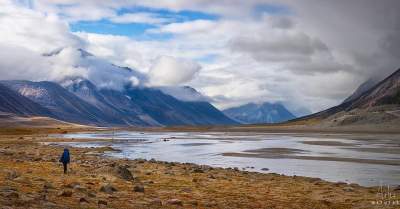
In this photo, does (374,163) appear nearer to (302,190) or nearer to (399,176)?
(399,176)

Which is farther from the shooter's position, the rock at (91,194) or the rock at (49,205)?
the rock at (91,194)

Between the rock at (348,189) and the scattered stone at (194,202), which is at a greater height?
the scattered stone at (194,202)

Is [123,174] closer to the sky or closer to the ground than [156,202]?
closer to the sky

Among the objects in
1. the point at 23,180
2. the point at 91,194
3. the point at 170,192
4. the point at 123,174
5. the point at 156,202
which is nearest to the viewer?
the point at 156,202

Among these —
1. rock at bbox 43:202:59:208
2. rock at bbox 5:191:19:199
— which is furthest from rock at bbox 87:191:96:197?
rock at bbox 5:191:19:199

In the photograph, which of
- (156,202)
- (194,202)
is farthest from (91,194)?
(194,202)

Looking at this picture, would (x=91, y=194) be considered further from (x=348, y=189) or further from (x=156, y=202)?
(x=348, y=189)

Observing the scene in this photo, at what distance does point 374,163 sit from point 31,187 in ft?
146

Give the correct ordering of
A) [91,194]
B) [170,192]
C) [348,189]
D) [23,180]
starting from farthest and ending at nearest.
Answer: [348,189]
[170,192]
[23,180]
[91,194]

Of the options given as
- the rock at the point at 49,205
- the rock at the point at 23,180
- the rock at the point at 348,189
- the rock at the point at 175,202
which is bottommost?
the rock at the point at 348,189

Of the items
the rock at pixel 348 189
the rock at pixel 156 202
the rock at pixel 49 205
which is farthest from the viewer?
the rock at pixel 348 189

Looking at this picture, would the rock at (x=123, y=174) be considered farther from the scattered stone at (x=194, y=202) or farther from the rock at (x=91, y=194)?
the scattered stone at (x=194, y=202)

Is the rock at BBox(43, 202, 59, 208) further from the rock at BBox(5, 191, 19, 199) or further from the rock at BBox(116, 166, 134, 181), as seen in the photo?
the rock at BBox(116, 166, 134, 181)

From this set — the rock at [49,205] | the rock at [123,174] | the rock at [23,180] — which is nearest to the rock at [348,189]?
the rock at [123,174]
